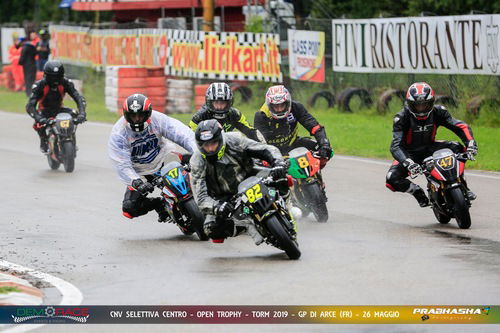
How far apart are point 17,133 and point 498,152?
11233 mm

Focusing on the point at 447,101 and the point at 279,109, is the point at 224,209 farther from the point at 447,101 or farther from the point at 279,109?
the point at 447,101

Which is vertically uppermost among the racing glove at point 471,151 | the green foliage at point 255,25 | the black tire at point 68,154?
the green foliage at point 255,25

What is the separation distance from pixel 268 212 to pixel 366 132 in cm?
1272

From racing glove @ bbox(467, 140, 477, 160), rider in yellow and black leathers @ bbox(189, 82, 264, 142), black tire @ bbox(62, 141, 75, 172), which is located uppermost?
rider in yellow and black leathers @ bbox(189, 82, 264, 142)

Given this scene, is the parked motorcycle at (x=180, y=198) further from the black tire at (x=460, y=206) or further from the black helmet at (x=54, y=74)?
the black helmet at (x=54, y=74)

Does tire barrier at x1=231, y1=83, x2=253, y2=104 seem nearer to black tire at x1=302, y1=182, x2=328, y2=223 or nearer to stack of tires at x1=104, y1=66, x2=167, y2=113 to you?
stack of tires at x1=104, y1=66, x2=167, y2=113

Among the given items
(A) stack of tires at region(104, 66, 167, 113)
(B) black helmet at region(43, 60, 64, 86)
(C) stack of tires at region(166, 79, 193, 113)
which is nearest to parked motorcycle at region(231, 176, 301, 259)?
(B) black helmet at region(43, 60, 64, 86)

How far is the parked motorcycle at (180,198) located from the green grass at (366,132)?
22.8 ft

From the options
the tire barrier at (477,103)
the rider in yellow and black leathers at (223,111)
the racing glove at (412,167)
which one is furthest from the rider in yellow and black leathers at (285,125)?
the tire barrier at (477,103)

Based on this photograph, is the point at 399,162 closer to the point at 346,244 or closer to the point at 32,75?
the point at 346,244

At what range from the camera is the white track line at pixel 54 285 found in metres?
8.52

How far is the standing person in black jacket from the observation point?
3528 centimetres

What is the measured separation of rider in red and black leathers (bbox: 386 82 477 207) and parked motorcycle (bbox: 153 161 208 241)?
7.89 feet

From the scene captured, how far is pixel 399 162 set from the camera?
13.3 m
